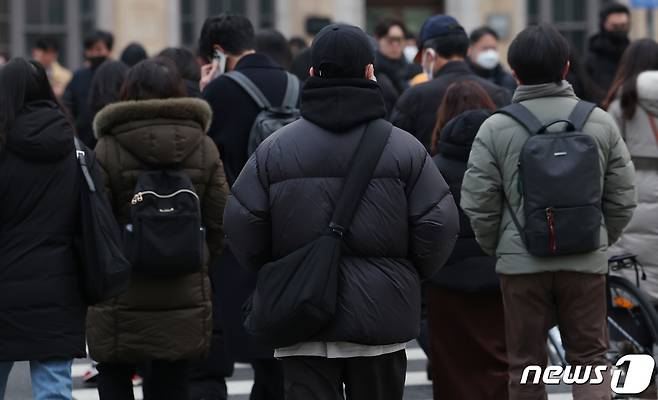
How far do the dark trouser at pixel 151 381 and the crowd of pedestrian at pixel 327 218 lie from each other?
1cm

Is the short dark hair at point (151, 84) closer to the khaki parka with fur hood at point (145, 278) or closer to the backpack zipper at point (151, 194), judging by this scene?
the khaki parka with fur hood at point (145, 278)

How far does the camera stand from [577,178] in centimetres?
648

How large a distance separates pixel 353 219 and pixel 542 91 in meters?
1.65

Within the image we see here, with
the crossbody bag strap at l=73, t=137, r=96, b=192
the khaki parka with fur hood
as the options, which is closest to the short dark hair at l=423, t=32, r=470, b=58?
the khaki parka with fur hood

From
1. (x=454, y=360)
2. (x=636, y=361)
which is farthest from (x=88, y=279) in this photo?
(x=636, y=361)

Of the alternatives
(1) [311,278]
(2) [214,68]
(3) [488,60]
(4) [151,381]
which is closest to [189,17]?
(3) [488,60]

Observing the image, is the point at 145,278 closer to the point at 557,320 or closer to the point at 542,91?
the point at 557,320

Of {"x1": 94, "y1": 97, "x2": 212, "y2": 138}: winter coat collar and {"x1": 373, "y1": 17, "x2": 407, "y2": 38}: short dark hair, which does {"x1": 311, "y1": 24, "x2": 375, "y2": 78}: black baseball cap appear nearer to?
{"x1": 94, "y1": 97, "x2": 212, "y2": 138}: winter coat collar

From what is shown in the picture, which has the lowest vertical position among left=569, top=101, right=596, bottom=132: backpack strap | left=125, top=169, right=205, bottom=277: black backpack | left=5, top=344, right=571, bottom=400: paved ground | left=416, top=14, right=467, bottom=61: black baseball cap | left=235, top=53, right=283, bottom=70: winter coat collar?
left=5, top=344, right=571, bottom=400: paved ground

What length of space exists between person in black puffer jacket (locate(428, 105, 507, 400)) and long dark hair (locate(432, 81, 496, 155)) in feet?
1.12

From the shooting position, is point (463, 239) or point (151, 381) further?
point (151, 381)

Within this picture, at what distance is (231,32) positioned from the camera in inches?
334

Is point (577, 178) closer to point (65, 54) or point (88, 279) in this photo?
point (88, 279)

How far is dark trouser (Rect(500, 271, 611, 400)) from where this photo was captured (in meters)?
6.60
